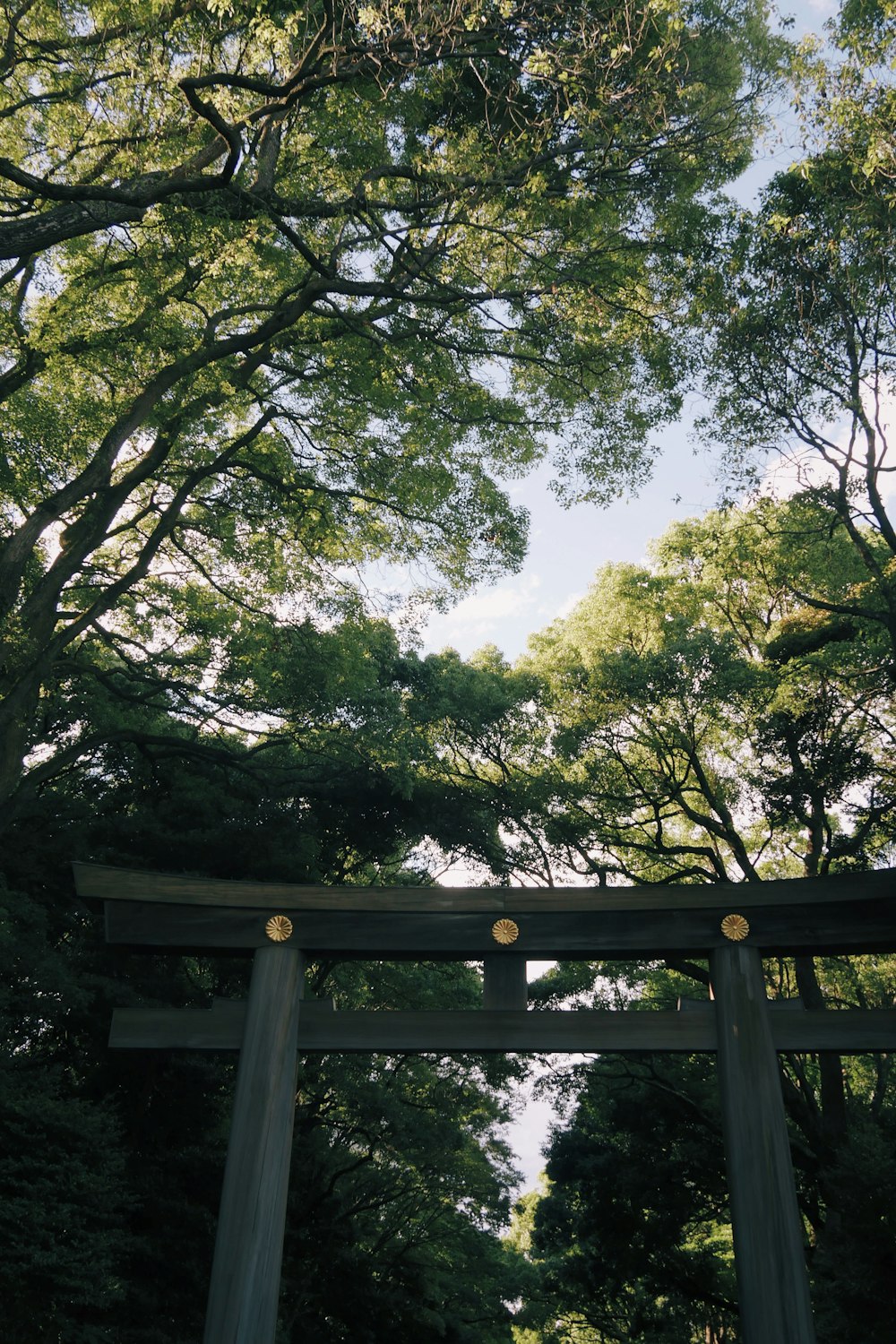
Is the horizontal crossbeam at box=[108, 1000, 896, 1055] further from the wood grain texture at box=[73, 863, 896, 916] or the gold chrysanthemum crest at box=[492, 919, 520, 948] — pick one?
the wood grain texture at box=[73, 863, 896, 916]

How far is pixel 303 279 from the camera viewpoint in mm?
10156

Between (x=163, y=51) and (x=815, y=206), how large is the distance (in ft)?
19.9

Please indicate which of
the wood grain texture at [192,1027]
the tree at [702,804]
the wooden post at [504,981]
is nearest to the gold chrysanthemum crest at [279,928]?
the wood grain texture at [192,1027]

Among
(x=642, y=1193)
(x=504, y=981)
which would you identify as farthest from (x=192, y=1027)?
(x=642, y=1193)

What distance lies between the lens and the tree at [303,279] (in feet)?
24.4

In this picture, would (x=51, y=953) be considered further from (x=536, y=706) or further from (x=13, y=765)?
(x=536, y=706)

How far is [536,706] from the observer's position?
13.4 meters

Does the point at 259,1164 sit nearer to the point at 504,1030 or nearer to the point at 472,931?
the point at 504,1030

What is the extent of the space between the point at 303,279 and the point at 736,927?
26.1 feet

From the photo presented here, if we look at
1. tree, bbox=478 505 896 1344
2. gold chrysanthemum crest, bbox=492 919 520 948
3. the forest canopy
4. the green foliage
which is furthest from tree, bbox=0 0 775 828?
the green foliage

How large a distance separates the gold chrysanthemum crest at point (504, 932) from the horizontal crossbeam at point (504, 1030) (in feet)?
1.31

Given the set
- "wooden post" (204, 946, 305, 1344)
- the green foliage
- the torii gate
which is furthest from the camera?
the green foliage

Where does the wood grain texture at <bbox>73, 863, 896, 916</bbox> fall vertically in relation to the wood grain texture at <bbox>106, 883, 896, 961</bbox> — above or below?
above

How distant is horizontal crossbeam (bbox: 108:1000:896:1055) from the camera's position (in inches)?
212
